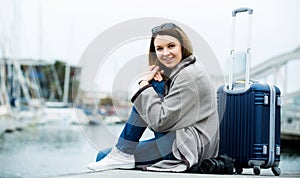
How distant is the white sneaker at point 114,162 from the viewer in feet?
10.1

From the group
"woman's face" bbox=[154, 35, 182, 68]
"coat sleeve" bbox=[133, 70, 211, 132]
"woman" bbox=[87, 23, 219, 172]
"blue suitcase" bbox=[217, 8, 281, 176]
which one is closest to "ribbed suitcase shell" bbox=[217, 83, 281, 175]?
"blue suitcase" bbox=[217, 8, 281, 176]

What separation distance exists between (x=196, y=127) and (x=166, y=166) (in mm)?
256

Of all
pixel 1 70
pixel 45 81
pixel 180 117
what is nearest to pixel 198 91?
pixel 180 117

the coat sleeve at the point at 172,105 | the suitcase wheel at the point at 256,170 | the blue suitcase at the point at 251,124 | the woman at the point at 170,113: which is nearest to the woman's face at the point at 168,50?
the woman at the point at 170,113

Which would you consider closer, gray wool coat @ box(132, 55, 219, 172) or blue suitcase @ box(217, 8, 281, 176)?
gray wool coat @ box(132, 55, 219, 172)

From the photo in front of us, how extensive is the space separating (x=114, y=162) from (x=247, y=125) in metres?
0.83

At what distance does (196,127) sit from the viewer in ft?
9.98

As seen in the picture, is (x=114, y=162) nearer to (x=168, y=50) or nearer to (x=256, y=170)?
(x=168, y=50)

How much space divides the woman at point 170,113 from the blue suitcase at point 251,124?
0.35 m

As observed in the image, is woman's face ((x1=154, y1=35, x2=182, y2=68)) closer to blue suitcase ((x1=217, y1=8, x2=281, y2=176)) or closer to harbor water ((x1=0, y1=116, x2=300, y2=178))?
harbor water ((x1=0, y1=116, x2=300, y2=178))

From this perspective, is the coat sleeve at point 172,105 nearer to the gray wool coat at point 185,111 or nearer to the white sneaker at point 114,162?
the gray wool coat at point 185,111

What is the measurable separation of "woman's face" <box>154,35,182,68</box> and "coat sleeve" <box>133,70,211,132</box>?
0.10 metres

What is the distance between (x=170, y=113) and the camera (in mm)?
2930

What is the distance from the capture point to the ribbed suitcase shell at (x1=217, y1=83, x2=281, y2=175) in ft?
11.0
